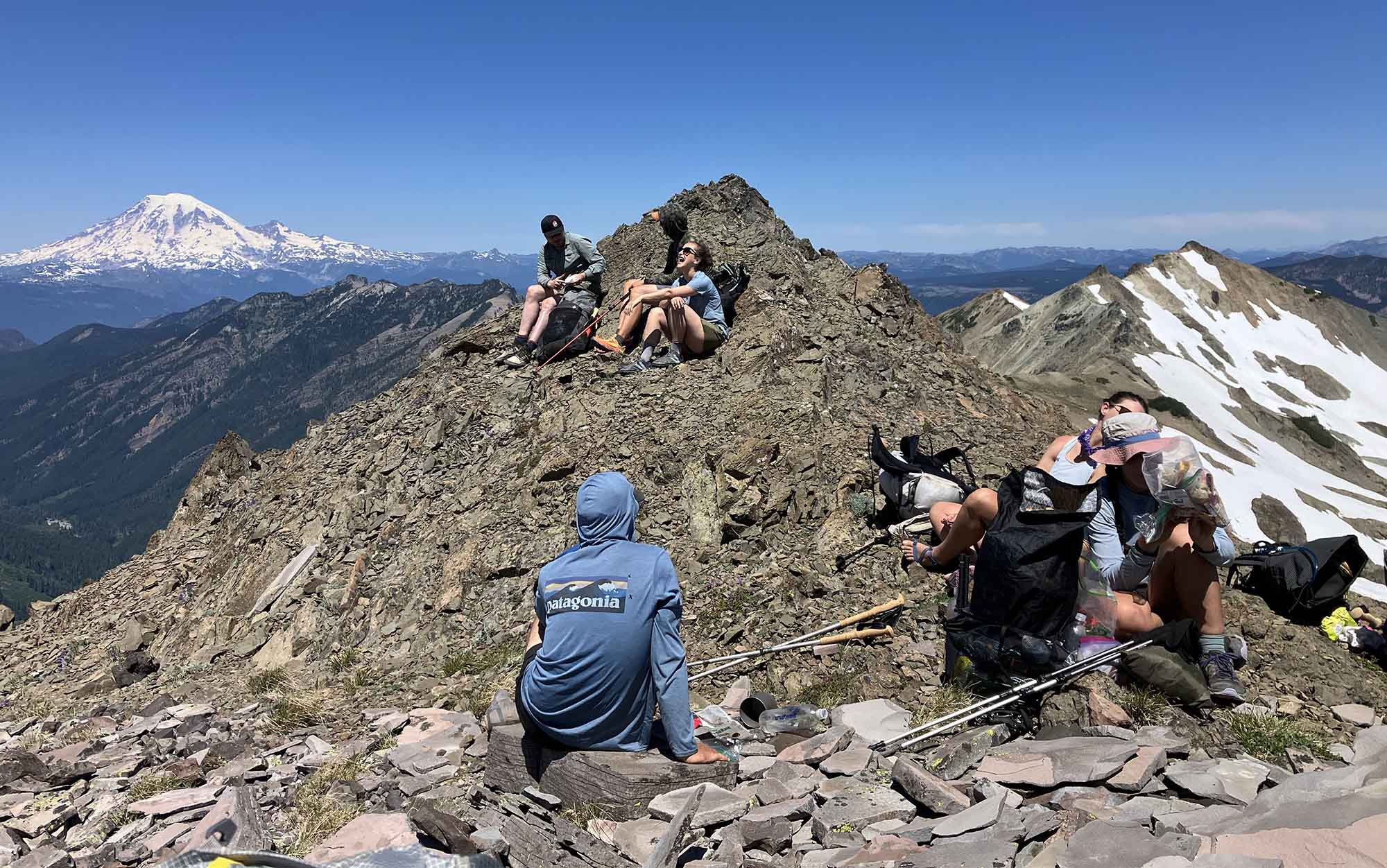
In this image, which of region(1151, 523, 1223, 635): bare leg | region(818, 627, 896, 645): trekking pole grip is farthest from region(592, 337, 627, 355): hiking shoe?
region(1151, 523, 1223, 635): bare leg

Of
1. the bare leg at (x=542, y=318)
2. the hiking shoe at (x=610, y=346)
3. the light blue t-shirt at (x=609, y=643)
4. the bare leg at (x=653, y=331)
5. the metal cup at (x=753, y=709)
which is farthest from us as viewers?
the bare leg at (x=542, y=318)

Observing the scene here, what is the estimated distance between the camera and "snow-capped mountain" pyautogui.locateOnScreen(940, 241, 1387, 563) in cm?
6962

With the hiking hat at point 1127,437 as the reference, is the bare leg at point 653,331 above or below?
above

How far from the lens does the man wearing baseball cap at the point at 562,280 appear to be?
1514 cm

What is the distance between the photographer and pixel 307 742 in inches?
289

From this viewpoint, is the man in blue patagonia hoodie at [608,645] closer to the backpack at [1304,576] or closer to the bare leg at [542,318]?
the backpack at [1304,576]

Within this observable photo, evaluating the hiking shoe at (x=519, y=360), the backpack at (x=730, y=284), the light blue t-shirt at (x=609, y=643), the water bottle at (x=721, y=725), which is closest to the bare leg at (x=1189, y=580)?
the water bottle at (x=721, y=725)

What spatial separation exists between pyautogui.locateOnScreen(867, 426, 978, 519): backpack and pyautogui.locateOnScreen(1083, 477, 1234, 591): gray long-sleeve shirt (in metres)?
2.17

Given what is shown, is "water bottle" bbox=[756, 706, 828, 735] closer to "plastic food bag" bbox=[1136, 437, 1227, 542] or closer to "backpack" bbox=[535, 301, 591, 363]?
"plastic food bag" bbox=[1136, 437, 1227, 542]

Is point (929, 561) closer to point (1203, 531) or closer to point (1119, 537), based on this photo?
point (1119, 537)

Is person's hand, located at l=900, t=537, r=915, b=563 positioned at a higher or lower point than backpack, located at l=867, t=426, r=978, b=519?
lower

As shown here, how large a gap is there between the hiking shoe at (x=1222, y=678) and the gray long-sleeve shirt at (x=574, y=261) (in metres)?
12.2

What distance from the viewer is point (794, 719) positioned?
675 centimetres

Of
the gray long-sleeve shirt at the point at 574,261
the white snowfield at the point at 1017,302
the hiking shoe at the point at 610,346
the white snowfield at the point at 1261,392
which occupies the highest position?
the white snowfield at the point at 1017,302
